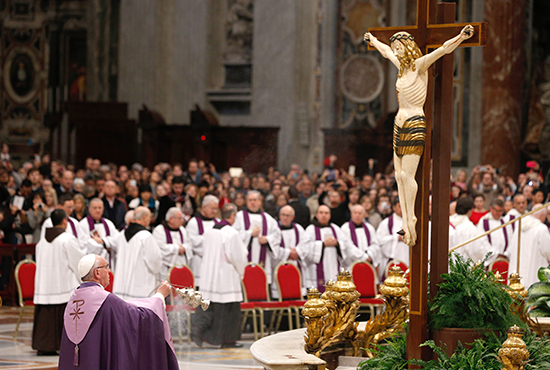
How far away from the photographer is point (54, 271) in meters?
9.09

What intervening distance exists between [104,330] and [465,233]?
650cm

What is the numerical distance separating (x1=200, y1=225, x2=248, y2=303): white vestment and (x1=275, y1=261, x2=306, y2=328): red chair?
44cm

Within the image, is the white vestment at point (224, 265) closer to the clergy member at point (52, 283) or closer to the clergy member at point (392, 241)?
the clergy member at point (52, 283)

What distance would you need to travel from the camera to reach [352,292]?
18.2ft

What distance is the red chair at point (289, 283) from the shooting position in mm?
9914

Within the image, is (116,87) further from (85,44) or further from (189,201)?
(189,201)

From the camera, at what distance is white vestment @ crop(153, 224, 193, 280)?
10289mm

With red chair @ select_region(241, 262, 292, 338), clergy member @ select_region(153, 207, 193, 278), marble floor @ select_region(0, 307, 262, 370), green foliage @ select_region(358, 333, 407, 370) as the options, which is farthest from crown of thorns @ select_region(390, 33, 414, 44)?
clergy member @ select_region(153, 207, 193, 278)

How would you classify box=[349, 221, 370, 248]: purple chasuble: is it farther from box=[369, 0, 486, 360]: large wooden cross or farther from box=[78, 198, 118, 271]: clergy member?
box=[369, 0, 486, 360]: large wooden cross

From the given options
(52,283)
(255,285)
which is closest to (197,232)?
(255,285)

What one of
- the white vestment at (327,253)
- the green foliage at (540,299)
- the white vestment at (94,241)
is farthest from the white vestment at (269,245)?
the green foliage at (540,299)

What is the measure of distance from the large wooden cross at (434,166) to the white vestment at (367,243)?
6200mm

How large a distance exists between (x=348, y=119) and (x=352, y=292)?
17686mm

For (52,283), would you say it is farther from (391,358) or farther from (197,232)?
(391,358)
